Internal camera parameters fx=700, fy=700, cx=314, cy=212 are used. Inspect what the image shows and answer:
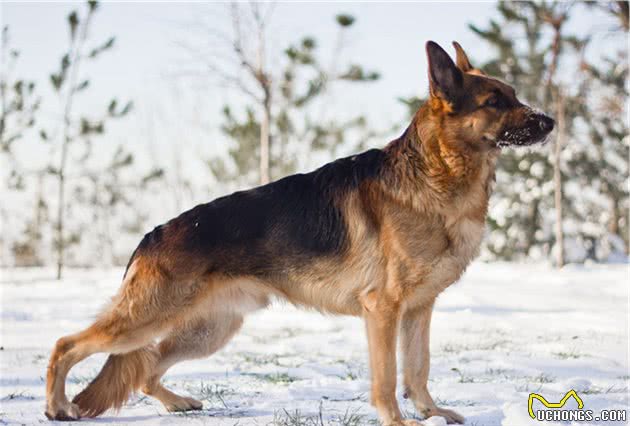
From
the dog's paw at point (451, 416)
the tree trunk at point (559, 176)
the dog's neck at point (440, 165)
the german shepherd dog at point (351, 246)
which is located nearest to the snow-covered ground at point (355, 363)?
the dog's paw at point (451, 416)

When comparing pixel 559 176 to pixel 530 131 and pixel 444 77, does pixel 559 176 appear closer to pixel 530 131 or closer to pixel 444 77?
pixel 530 131

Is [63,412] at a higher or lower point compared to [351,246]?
lower

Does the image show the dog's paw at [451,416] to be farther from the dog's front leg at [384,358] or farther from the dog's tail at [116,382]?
the dog's tail at [116,382]

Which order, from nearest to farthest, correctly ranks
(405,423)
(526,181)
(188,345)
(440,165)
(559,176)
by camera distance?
(405,423)
(440,165)
(188,345)
(559,176)
(526,181)

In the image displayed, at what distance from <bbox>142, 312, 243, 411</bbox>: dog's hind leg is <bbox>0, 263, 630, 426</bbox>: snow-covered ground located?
12 cm

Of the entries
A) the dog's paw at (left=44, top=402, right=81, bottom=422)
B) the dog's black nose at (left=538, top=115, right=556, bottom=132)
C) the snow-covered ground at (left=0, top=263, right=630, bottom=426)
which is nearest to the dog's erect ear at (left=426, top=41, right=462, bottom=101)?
the dog's black nose at (left=538, top=115, right=556, bottom=132)

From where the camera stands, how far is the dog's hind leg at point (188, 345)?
4.95 metres

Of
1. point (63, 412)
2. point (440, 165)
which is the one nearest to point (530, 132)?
point (440, 165)

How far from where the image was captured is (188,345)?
16.9 feet

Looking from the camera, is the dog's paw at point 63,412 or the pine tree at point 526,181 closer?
the dog's paw at point 63,412

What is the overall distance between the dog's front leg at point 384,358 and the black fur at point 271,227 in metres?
0.54

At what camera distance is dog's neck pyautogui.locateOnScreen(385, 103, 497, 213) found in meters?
4.49

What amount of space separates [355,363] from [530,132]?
3.26m

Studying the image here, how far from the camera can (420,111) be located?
4691 millimetres
